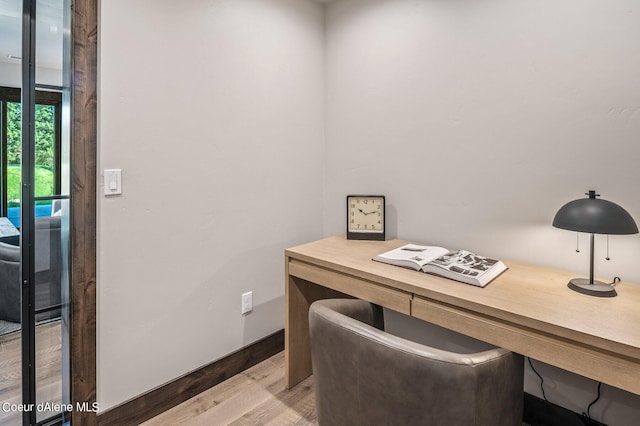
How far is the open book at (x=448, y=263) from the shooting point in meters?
1.44

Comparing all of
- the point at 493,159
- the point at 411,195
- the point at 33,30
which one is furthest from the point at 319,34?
the point at 33,30

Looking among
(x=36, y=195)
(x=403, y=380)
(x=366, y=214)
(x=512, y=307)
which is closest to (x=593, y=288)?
(x=512, y=307)

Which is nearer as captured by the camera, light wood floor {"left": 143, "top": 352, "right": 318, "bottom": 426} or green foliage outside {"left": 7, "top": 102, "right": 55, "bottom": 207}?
green foliage outside {"left": 7, "top": 102, "right": 55, "bottom": 207}

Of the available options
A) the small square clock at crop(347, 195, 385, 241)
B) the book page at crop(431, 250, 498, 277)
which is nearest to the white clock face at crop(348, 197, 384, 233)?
the small square clock at crop(347, 195, 385, 241)

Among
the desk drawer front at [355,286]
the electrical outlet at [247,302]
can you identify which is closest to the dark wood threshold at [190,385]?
the electrical outlet at [247,302]

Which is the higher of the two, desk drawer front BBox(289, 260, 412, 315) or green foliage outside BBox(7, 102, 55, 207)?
green foliage outside BBox(7, 102, 55, 207)

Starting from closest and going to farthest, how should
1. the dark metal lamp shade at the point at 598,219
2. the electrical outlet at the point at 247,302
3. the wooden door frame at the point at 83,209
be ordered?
the dark metal lamp shade at the point at 598,219
the wooden door frame at the point at 83,209
the electrical outlet at the point at 247,302

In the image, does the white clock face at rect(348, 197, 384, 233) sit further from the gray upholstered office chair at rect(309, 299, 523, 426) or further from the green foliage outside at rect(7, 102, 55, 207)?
the green foliage outside at rect(7, 102, 55, 207)

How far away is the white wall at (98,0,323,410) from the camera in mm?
1578

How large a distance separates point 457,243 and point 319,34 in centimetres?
158

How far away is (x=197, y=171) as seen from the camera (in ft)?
6.00

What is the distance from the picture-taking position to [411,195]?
6.82 feet

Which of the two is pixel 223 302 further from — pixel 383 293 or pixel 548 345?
pixel 548 345

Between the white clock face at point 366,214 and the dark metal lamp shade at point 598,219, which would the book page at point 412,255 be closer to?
the white clock face at point 366,214
